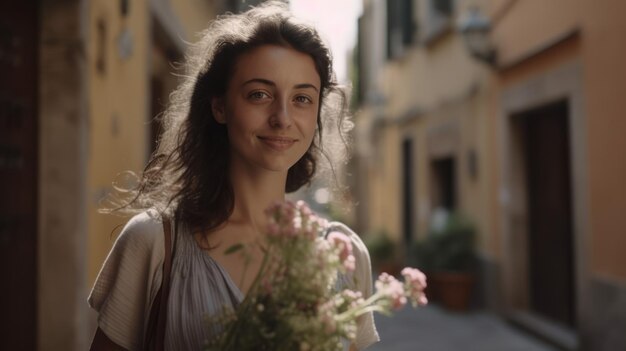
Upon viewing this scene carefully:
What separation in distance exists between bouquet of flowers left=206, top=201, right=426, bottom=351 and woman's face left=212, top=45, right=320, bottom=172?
434 mm

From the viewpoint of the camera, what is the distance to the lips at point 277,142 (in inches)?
60.8

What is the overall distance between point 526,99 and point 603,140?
75.0 inches

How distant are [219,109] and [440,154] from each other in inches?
367

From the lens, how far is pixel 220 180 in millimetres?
1724

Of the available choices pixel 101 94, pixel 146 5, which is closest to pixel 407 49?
pixel 146 5

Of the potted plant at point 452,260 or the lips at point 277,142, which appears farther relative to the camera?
the potted plant at point 452,260

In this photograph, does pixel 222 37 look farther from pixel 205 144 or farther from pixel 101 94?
pixel 101 94

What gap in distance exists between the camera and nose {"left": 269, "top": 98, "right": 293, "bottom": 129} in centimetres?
151

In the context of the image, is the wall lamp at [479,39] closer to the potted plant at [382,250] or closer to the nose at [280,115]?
the potted plant at [382,250]

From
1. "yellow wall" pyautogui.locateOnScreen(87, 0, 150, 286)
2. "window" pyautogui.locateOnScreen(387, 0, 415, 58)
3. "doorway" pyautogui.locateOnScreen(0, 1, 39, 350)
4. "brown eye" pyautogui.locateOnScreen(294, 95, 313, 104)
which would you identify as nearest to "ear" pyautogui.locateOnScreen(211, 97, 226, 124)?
"brown eye" pyautogui.locateOnScreen(294, 95, 313, 104)

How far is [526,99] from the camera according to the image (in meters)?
7.20

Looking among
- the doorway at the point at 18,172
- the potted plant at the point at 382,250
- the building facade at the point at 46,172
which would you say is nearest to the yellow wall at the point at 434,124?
the potted plant at the point at 382,250

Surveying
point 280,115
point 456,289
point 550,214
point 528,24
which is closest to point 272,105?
point 280,115

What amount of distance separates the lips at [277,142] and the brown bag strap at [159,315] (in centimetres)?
29
